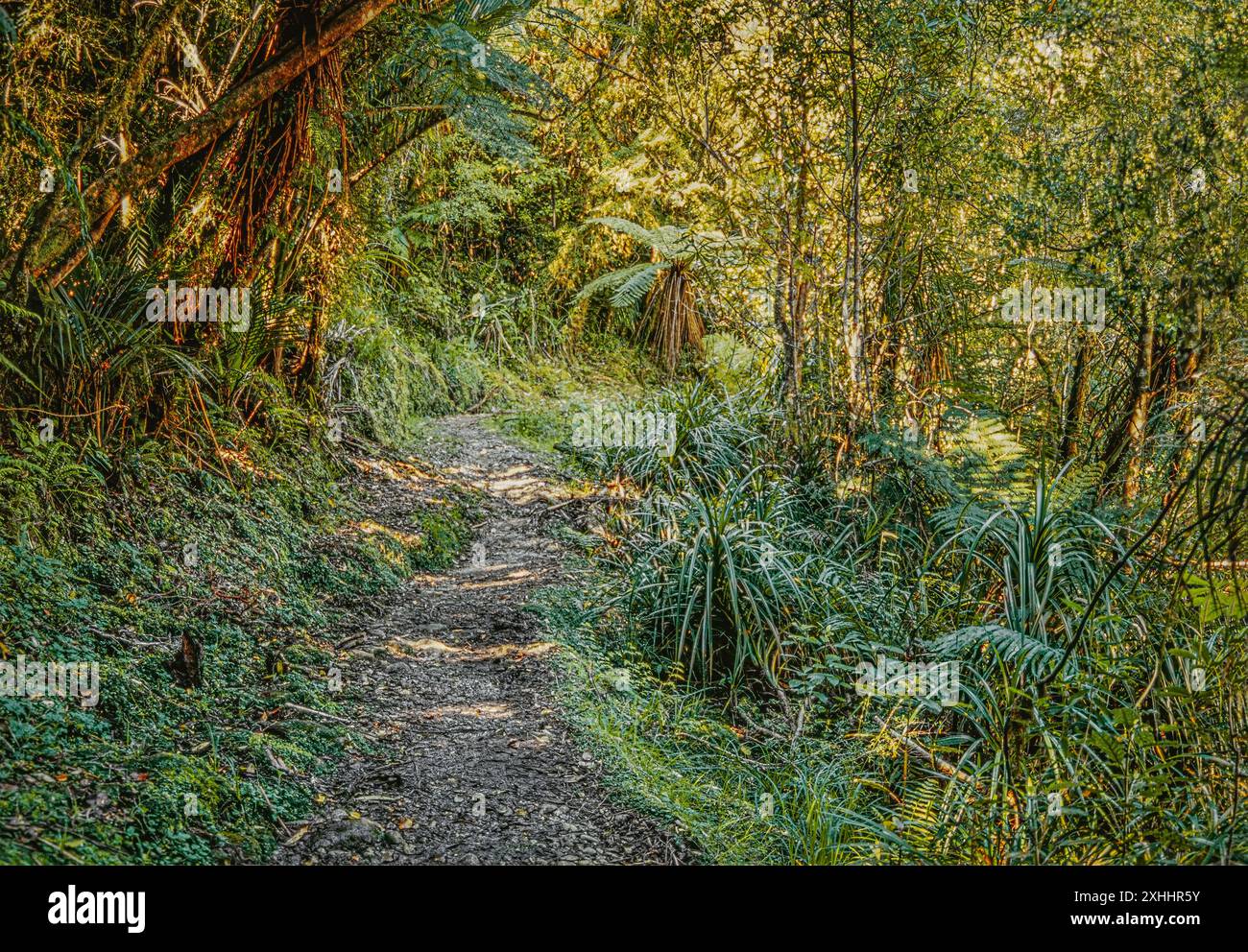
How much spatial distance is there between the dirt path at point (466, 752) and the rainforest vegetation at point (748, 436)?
18 cm

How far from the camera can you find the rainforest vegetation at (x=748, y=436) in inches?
121

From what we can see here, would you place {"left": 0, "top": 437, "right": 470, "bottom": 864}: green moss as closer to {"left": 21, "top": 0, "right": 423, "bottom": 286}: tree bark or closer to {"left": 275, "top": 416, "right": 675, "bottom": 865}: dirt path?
{"left": 275, "top": 416, "right": 675, "bottom": 865}: dirt path

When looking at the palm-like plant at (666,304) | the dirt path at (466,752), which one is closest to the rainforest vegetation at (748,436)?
the dirt path at (466,752)

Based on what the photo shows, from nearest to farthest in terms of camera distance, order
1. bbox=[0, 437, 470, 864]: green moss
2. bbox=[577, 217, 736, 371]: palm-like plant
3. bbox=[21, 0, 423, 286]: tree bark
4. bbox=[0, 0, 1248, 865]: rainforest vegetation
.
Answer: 1. bbox=[0, 437, 470, 864]: green moss
2. bbox=[0, 0, 1248, 865]: rainforest vegetation
3. bbox=[21, 0, 423, 286]: tree bark
4. bbox=[577, 217, 736, 371]: palm-like plant

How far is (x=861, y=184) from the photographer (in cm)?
637

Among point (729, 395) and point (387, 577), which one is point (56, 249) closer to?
point (387, 577)

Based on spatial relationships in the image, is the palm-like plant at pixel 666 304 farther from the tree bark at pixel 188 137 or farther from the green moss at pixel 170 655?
the green moss at pixel 170 655

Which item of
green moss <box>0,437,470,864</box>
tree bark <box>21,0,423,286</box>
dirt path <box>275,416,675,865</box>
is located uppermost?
tree bark <box>21,0,423,286</box>

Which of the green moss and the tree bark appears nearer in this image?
the green moss

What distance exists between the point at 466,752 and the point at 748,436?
15.1ft

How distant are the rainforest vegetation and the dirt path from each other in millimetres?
180

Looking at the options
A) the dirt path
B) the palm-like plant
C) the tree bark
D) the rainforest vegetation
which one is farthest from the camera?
the palm-like plant

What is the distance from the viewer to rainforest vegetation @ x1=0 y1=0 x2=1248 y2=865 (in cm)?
306

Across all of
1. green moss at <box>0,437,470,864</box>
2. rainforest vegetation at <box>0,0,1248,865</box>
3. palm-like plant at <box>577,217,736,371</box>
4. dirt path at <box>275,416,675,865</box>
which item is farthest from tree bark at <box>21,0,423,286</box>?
palm-like plant at <box>577,217,736,371</box>
